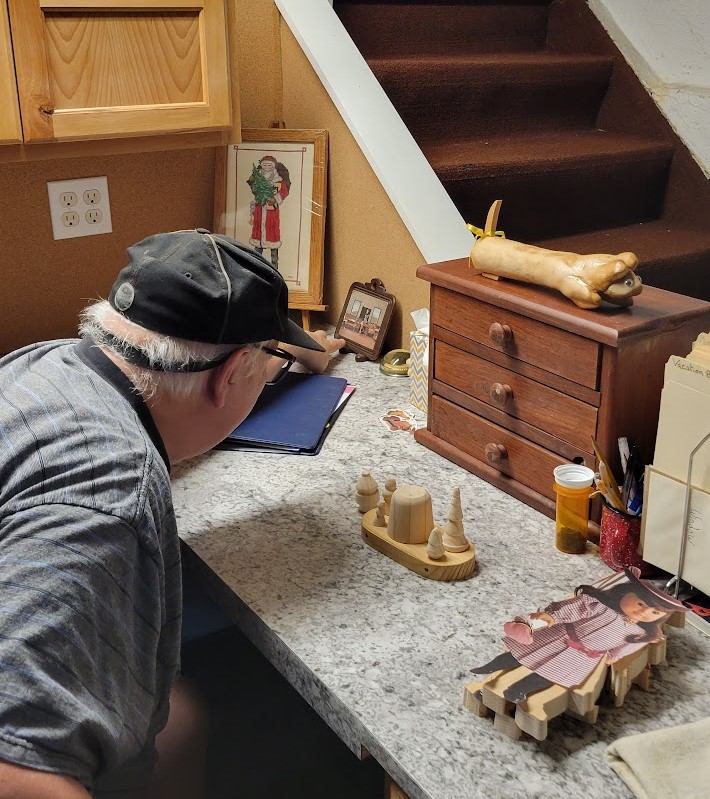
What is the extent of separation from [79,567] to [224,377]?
33 centimetres

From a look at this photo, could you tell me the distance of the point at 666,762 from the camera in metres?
0.88

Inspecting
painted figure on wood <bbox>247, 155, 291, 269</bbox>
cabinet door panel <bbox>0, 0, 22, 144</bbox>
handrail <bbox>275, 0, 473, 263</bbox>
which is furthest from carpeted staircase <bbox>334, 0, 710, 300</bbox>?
cabinet door panel <bbox>0, 0, 22, 144</bbox>

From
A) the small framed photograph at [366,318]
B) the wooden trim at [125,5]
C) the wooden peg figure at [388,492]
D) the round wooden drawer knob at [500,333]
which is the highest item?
the wooden trim at [125,5]

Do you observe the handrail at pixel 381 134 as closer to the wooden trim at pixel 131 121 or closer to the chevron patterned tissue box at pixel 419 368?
the chevron patterned tissue box at pixel 419 368

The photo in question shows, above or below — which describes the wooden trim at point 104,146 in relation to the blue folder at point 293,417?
above

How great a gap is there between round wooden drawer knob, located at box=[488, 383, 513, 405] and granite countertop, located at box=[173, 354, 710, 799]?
0.15 meters

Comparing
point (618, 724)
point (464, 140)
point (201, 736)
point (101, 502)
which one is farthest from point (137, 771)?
point (464, 140)

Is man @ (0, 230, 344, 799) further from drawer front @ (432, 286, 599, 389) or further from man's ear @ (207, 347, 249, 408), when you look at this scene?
drawer front @ (432, 286, 599, 389)

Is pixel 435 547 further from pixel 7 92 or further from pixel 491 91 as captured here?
pixel 491 91

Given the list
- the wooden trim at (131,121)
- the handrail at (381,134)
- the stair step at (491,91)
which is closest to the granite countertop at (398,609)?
the handrail at (381,134)

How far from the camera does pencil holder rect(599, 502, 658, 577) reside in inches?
47.6

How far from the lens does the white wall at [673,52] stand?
8.40ft

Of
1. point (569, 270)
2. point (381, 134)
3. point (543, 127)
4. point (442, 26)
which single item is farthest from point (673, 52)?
point (569, 270)

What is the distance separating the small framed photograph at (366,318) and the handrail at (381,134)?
18 centimetres
